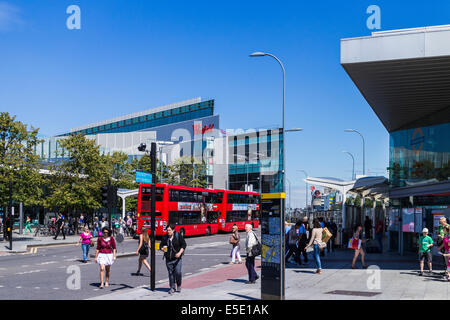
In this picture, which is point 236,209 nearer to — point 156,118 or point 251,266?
point 251,266

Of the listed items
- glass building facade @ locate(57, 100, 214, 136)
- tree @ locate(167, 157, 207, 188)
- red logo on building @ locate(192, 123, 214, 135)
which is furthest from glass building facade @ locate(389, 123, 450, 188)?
glass building facade @ locate(57, 100, 214, 136)

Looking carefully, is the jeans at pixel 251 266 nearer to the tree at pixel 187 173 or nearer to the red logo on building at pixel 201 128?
the tree at pixel 187 173

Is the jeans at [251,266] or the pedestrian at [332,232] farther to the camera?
the pedestrian at [332,232]

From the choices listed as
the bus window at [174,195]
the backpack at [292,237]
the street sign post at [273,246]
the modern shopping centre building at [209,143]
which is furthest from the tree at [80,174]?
the street sign post at [273,246]

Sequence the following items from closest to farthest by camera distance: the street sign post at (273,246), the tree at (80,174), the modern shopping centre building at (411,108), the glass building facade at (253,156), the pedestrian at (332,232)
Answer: the street sign post at (273,246)
the modern shopping centre building at (411,108)
the pedestrian at (332,232)
the tree at (80,174)
the glass building facade at (253,156)

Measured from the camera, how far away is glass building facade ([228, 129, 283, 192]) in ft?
255

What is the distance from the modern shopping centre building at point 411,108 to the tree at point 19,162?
72.5ft

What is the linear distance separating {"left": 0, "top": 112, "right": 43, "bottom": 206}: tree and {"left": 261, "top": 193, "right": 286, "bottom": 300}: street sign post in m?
25.5

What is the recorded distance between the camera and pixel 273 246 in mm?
10859

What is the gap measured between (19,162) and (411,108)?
23.9 metres

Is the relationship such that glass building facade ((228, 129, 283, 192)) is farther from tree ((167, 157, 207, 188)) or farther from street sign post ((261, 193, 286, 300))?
street sign post ((261, 193, 286, 300))

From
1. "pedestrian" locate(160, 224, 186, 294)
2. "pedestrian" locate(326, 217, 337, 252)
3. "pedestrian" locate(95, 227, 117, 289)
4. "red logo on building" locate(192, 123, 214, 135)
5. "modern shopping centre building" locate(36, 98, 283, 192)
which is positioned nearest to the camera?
"pedestrian" locate(160, 224, 186, 294)

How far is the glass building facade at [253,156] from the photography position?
3061 inches
